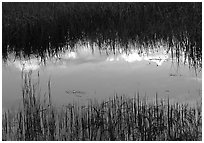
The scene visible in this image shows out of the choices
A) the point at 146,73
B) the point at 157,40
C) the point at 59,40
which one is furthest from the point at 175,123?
the point at 59,40

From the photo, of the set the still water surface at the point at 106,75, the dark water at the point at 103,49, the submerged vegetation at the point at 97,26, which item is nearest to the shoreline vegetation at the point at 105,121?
the still water surface at the point at 106,75

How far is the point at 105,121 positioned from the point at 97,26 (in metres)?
6.62

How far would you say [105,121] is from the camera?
5.30 m

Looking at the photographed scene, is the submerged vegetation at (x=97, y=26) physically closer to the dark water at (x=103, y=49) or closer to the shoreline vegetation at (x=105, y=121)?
the dark water at (x=103, y=49)

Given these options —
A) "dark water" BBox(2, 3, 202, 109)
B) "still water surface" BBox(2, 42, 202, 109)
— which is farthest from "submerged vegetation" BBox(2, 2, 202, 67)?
"still water surface" BBox(2, 42, 202, 109)

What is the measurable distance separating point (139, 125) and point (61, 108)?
137 centimetres

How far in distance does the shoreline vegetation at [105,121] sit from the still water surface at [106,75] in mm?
462

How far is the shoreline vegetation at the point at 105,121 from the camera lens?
16.4ft

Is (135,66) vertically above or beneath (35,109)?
above

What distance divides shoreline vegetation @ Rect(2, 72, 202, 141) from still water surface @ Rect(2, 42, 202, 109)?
46cm

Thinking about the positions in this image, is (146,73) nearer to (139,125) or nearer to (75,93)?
(75,93)

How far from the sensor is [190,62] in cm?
812

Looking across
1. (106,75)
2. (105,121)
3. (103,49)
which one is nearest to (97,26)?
(103,49)

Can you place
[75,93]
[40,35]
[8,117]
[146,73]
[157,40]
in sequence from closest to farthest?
1. [8,117]
2. [75,93]
3. [146,73]
4. [157,40]
5. [40,35]
